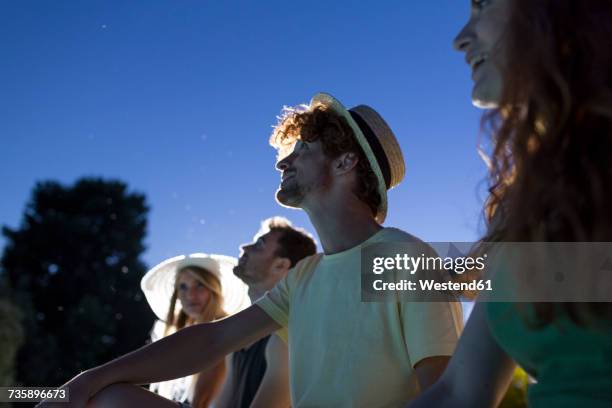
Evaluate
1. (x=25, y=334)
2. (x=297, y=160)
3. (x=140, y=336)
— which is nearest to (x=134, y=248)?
(x=140, y=336)

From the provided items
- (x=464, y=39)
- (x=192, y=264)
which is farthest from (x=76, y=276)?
(x=464, y=39)

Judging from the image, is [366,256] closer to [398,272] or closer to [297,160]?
[398,272]

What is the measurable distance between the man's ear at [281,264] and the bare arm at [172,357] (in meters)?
2.36

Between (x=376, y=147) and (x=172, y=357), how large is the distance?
1.15 m

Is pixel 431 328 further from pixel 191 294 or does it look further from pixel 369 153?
pixel 191 294

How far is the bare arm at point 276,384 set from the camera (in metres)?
3.66

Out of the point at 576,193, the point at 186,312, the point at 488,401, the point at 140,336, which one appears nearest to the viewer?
the point at 576,193

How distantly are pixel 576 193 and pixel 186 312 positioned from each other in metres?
4.47

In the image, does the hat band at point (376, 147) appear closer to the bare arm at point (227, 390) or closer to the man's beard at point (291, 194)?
the man's beard at point (291, 194)

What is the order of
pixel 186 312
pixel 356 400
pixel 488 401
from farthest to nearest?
pixel 186 312 < pixel 356 400 < pixel 488 401

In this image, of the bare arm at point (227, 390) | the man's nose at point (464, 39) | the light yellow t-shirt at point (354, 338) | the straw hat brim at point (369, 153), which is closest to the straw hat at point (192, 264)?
the bare arm at point (227, 390)

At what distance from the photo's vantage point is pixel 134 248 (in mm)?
20719

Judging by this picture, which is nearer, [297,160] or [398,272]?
[398,272]

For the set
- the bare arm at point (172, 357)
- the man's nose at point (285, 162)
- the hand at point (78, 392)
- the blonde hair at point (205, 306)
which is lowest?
the hand at point (78, 392)
